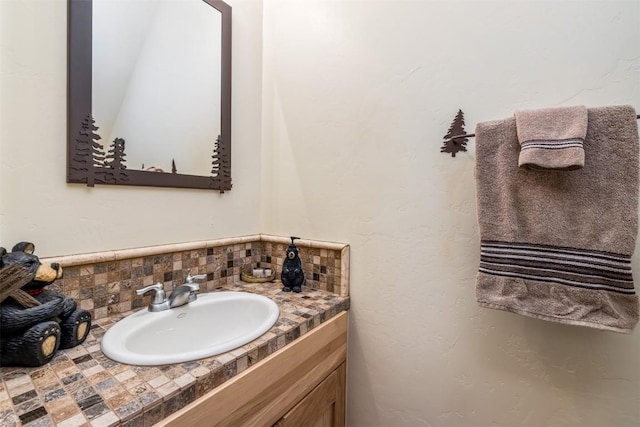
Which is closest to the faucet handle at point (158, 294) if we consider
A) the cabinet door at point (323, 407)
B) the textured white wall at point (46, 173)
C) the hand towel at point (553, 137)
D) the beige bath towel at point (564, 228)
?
the textured white wall at point (46, 173)

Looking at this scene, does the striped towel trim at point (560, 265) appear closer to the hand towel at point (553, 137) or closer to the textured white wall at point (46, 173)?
the hand towel at point (553, 137)

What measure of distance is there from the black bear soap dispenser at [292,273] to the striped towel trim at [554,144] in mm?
807

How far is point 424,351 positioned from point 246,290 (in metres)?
0.69

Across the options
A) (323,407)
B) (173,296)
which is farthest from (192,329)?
(323,407)

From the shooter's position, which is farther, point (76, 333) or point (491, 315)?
point (491, 315)

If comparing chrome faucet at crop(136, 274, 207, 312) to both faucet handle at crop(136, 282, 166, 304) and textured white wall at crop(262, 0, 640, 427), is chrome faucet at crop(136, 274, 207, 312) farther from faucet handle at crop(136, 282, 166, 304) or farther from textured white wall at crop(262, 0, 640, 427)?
textured white wall at crop(262, 0, 640, 427)

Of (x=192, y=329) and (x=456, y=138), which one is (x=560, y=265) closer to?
(x=456, y=138)

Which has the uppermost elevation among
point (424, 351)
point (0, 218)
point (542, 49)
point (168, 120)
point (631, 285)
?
point (542, 49)

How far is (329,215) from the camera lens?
3.74ft

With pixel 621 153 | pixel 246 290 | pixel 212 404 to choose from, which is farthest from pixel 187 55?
pixel 621 153

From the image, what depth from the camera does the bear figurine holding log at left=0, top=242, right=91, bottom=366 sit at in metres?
0.58

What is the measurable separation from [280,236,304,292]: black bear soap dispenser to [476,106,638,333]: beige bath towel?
63 centimetres

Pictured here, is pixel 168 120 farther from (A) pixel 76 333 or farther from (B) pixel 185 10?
(A) pixel 76 333

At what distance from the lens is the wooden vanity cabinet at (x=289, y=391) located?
595 mm
